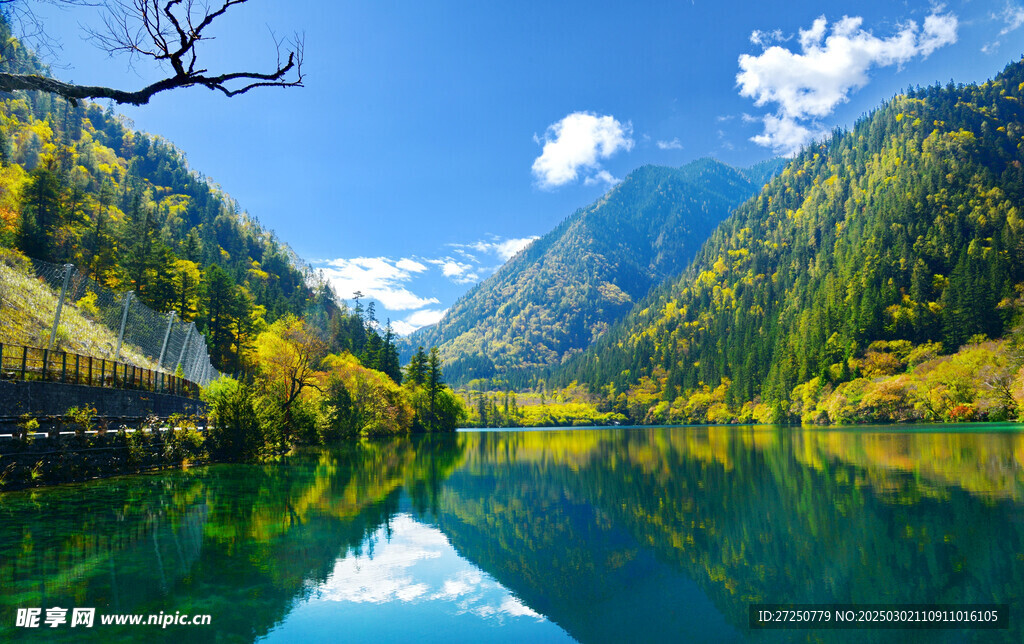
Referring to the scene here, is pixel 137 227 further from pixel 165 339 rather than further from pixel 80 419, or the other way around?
pixel 80 419

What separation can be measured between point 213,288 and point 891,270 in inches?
5899

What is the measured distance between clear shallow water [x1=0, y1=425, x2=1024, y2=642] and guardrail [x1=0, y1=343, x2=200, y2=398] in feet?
18.2

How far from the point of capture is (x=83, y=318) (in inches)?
1361

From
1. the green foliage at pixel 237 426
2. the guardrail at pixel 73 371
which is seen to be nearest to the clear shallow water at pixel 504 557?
the guardrail at pixel 73 371

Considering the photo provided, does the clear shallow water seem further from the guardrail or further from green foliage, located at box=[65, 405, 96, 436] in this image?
the guardrail

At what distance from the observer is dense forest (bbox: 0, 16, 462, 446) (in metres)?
49.8

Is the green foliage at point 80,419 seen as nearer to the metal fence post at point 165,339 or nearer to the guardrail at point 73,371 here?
the guardrail at point 73,371

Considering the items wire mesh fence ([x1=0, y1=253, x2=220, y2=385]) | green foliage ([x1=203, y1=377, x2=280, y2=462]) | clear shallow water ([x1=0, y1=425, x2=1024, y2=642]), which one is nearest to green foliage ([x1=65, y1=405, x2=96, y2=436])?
clear shallow water ([x1=0, y1=425, x2=1024, y2=642])

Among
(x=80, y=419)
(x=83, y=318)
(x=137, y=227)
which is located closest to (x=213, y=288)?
(x=137, y=227)

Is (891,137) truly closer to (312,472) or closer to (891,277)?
(891,277)

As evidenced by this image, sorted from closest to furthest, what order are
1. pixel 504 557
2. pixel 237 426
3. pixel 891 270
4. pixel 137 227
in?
pixel 504 557
pixel 237 426
pixel 137 227
pixel 891 270

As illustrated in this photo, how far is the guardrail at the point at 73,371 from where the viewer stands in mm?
21656

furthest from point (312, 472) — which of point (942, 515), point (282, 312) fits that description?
point (282, 312)

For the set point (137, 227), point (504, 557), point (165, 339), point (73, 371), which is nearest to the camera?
point (504, 557)
